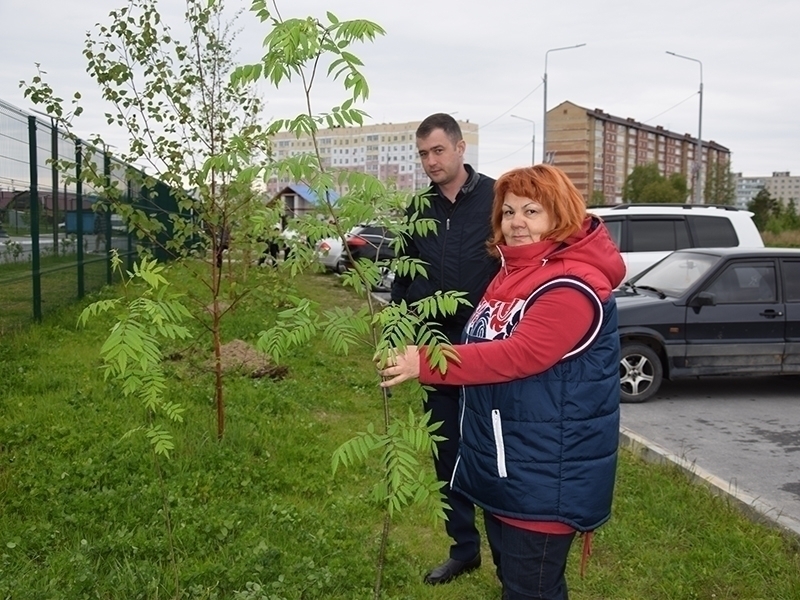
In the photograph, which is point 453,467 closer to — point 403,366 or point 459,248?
point 459,248

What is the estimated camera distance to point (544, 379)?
245cm

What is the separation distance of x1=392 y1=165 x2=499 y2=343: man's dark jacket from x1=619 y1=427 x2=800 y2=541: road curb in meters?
2.22

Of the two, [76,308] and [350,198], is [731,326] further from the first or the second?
[76,308]

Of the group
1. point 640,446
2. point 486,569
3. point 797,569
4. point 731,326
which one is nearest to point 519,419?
point 486,569

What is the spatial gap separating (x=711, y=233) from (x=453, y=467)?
9.43m

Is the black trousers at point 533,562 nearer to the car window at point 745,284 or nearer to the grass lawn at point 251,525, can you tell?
the grass lawn at point 251,525

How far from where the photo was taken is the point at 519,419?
8.09ft

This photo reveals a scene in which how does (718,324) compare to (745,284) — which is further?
(745,284)

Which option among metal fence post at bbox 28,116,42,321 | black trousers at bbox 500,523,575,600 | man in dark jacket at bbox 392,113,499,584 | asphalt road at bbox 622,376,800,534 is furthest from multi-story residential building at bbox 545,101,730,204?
black trousers at bbox 500,523,575,600

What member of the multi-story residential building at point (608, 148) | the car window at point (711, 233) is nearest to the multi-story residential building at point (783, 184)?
the multi-story residential building at point (608, 148)

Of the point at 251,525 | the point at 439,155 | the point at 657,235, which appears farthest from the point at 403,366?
the point at 657,235

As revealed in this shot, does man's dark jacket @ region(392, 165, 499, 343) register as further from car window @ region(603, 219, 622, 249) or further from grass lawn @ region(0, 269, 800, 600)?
car window @ region(603, 219, 622, 249)

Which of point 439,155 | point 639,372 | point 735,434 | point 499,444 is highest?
point 439,155

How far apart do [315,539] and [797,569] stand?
95.1 inches
